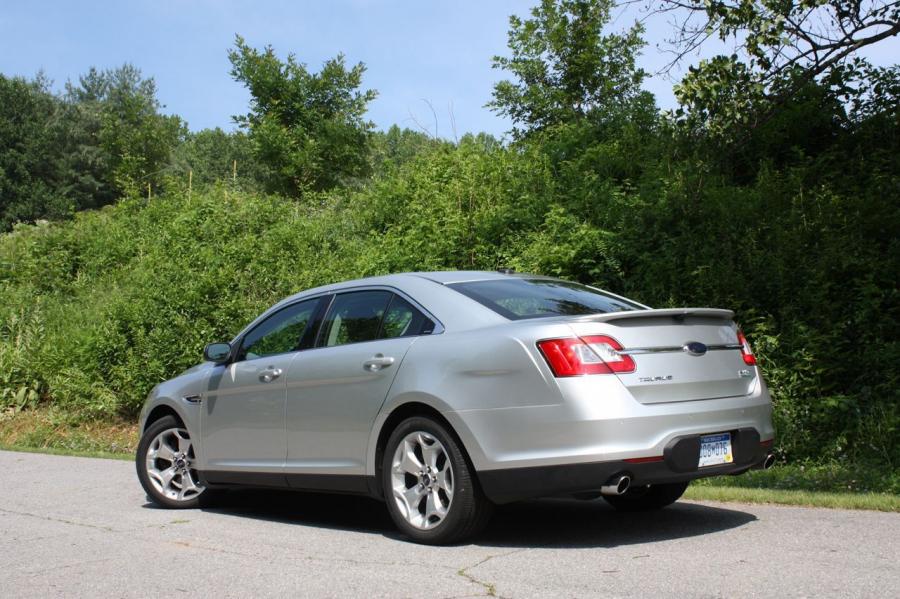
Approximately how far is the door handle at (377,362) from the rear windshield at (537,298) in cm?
67

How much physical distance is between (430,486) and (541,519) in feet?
4.30

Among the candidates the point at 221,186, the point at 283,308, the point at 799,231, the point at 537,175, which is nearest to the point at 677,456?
the point at 283,308

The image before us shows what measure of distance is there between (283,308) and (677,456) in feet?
11.5

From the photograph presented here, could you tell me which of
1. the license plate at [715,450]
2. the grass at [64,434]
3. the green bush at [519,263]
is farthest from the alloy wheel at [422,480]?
the grass at [64,434]

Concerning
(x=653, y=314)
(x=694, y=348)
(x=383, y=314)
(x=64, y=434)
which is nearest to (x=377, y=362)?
(x=383, y=314)

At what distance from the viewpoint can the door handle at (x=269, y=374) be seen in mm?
7135

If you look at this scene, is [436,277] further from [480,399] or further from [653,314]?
[653,314]

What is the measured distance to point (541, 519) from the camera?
22.5 feet

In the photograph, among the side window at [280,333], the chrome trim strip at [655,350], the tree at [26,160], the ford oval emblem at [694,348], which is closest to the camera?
the chrome trim strip at [655,350]

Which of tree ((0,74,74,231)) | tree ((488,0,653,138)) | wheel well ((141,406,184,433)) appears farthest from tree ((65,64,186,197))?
wheel well ((141,406,184,433))

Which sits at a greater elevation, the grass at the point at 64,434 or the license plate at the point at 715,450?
the license plate at the point at 715,450

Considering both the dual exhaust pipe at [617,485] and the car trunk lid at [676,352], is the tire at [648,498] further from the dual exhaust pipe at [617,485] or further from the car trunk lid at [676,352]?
the dual exhaust pipe at [617,485]

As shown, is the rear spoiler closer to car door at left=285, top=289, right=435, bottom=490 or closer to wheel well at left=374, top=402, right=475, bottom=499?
wheel well at left=374, top=402, right=475, bottom=499

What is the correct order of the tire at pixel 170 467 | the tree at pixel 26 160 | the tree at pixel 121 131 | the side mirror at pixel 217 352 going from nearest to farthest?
the side mirror at pixel 217 352 → the tire at pixel 170 467 → the tree at pixel 121 131 → the tree at pixel 26 160
